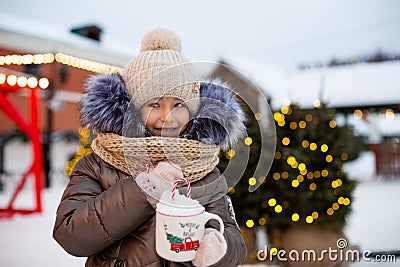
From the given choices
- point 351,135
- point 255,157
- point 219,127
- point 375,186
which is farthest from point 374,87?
point 219,127

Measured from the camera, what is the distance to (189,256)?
0.62 metres

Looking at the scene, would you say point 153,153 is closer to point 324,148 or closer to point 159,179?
point 159,179

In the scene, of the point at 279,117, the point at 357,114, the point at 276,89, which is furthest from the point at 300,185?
the point at 276,89

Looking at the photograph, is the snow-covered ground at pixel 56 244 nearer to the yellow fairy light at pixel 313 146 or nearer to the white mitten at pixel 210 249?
the yellow fairy light at pixel 313 146

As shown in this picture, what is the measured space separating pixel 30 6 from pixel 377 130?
126 inches

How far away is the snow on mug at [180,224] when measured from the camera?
61cm

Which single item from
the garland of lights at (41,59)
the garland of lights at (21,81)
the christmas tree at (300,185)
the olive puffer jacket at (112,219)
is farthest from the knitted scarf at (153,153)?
the garland of lights at (21,81)

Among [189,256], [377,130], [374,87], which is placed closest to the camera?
[189,256]

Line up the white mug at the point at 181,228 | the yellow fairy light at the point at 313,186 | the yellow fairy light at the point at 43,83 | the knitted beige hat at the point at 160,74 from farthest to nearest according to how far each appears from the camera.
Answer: the yellow fairy light at the point at 43,83, the yellow fairy light at the point at 313,186, the knitted beige hat at the point at 160,74, the white mug at the point at 181,228

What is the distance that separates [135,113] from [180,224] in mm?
207

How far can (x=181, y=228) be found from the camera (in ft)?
2.01

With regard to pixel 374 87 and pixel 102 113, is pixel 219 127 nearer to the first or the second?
pixel 102 113

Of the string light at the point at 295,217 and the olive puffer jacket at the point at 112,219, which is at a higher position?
the olive puffer jacket at the point at 112,219

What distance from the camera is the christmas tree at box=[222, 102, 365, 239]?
1.71 meters
